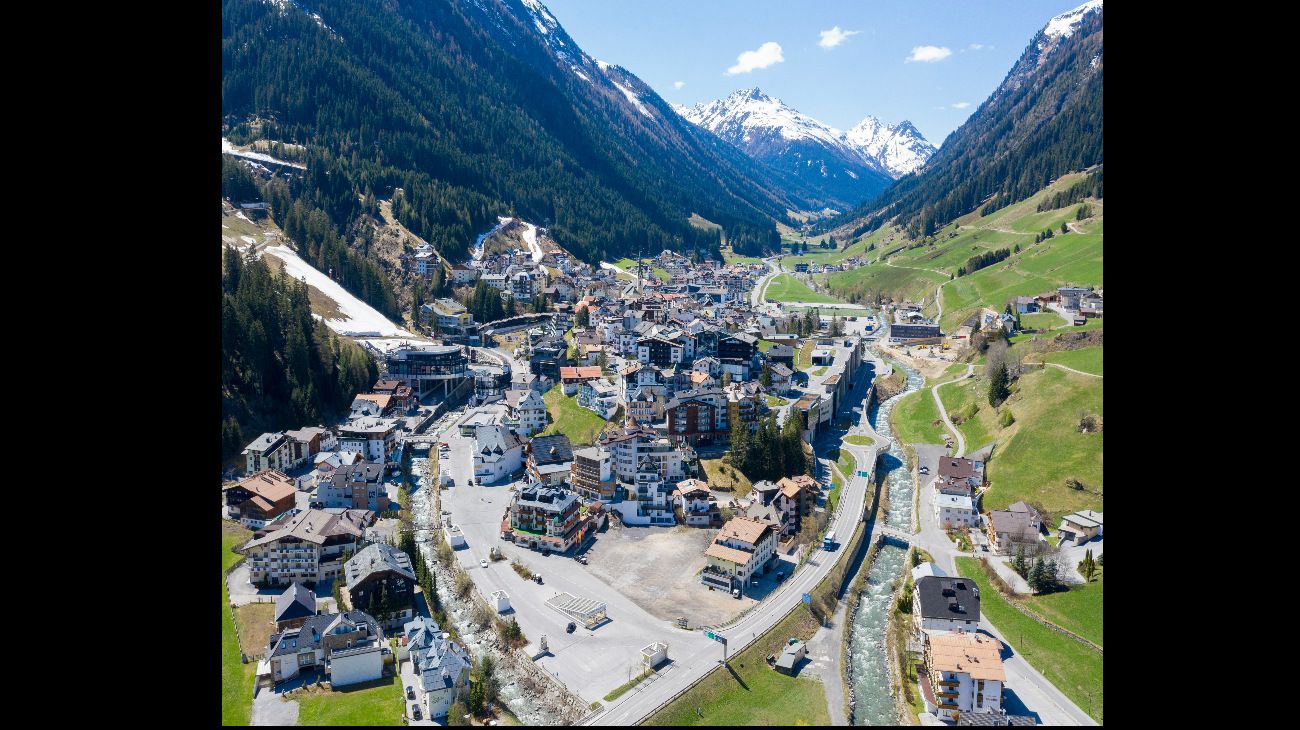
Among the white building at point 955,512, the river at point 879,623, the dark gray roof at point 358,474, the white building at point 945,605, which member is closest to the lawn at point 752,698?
the river at point 879,623

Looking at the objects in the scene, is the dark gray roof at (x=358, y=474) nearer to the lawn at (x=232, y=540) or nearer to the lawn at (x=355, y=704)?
the lawn at (x=232, y=540)

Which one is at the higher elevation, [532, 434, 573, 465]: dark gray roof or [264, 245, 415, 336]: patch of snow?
[264, 245, 415, 336]: patch of snow

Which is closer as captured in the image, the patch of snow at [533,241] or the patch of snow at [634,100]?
the patch of snow at [533,241]

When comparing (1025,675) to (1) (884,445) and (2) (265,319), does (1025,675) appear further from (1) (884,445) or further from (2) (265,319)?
(2) (265,319)

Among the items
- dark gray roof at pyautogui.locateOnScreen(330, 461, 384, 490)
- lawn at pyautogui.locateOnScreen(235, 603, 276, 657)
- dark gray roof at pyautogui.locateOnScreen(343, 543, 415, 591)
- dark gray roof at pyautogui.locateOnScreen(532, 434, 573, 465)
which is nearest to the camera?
lawn at pyautogui.locateOnScreen(235, 603, 276, 657)

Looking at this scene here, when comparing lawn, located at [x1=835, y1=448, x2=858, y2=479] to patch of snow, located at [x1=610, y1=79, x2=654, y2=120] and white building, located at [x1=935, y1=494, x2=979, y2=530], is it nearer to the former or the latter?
white building, located at [x1=935, y1=494, x2=979, y2=530]

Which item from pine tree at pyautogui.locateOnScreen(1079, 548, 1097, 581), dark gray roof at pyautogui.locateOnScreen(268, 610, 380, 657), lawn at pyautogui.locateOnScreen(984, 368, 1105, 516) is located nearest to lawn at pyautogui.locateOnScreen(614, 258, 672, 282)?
lawn at pyautogui.locateOnScreen(984, 368, 1105, 516)
